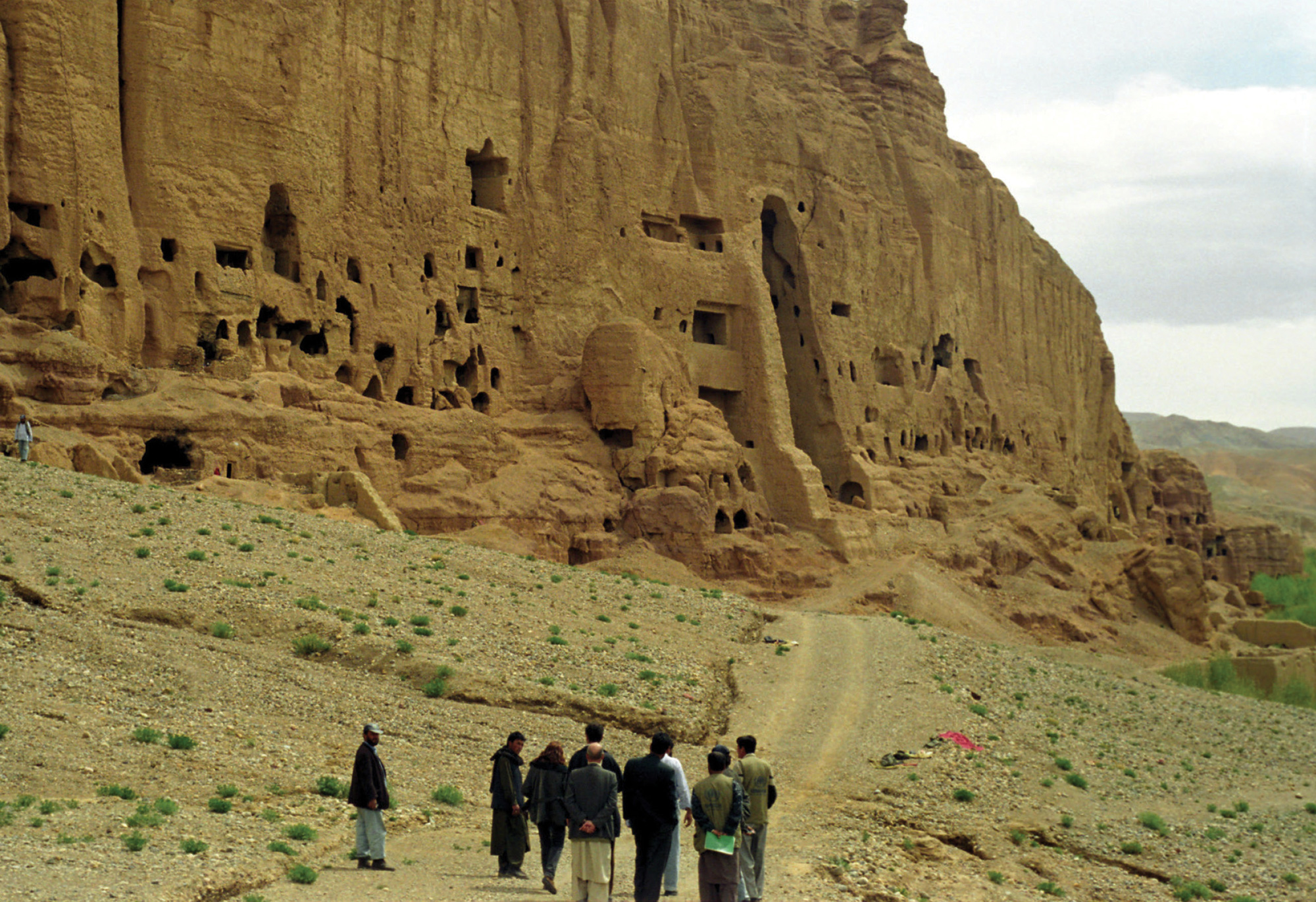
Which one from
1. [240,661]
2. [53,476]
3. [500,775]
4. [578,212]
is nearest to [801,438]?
[578,212]

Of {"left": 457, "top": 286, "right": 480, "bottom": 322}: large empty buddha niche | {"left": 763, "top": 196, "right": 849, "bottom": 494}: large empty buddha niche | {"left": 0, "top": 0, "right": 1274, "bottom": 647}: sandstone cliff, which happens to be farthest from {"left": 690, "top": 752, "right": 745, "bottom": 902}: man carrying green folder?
{"left": 763, "top": 196, "right": 849, "bottom": 494}: large empty buddha niche

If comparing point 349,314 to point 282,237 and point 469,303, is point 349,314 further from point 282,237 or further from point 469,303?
point 469,303

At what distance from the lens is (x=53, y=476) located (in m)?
26.6

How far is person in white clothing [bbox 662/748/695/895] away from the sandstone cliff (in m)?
20.5

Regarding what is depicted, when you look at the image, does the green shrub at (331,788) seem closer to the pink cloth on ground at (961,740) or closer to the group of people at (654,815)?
the group of people at (654,815)

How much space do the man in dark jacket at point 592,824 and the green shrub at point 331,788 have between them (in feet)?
14.2

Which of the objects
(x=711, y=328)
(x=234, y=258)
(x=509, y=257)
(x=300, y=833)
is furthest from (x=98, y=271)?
(x=300, y=833)

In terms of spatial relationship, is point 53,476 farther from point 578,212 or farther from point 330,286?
point 578,212

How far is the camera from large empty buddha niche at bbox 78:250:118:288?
34219 millimetres

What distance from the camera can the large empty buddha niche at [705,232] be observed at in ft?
164

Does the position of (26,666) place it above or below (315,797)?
above

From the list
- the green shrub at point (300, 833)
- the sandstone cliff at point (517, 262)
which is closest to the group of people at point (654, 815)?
the green shrub at point (300, 833)

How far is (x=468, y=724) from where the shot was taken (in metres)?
19.8

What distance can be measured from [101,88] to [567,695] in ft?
71.3
